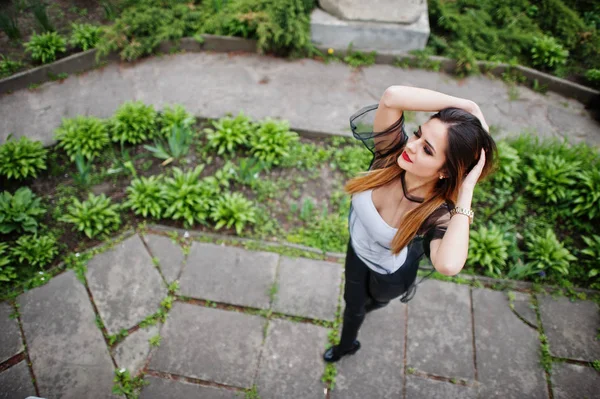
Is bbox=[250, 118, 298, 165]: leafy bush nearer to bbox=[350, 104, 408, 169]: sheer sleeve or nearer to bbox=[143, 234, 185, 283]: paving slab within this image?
bbox=[143, 234, 185, 283]: paving slab

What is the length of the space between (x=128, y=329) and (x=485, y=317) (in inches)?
114

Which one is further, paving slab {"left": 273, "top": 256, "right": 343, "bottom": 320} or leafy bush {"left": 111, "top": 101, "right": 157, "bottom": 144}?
leafy bush {"left": 111, "top": 101, "right": 157, "bottom": 144}

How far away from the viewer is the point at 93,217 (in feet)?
12.2

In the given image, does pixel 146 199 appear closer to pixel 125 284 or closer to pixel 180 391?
pixel 125 284

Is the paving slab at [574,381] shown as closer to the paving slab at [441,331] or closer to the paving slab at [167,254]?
the paving slab at [441,331]

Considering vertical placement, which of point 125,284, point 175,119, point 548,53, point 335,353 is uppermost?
point 548,53

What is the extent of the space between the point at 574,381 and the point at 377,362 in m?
1.47

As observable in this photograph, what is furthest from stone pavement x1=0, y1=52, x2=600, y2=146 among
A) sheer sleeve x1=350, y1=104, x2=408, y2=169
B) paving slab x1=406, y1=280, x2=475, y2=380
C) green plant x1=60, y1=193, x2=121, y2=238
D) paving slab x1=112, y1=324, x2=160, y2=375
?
paving slab x1=112, y1=324, x2=160, y2=375

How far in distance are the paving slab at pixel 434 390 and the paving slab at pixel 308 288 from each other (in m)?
0.76

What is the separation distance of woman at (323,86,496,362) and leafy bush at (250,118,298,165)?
1937 mm

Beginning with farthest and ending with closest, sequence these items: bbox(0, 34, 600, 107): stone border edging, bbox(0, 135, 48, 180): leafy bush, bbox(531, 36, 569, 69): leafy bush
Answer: bbox(531, 36, 569, 69): leafy bush, bbox(0, 34, 600, 107): stone border edging, bbox(0, 135, 48, 180): leafy bush

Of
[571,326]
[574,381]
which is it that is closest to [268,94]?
[571,326]

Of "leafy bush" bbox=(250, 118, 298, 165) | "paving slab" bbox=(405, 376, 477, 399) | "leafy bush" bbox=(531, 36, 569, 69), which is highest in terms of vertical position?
"leafy bush" bbox=(531, 36, 569, 69)

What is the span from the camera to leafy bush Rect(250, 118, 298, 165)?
4.25 meters
